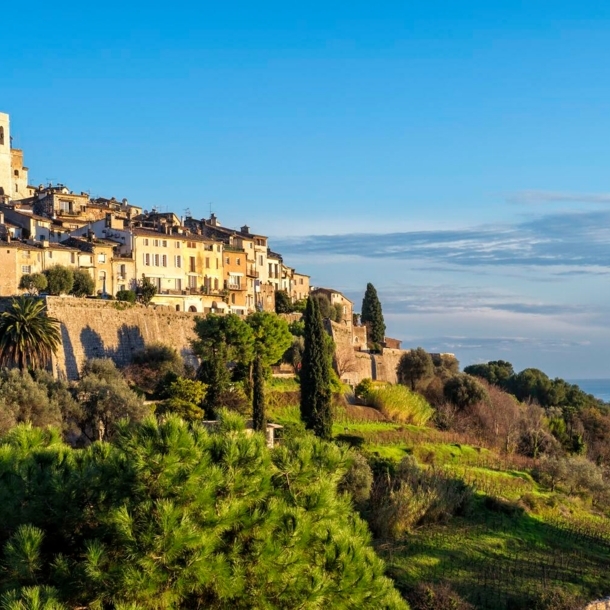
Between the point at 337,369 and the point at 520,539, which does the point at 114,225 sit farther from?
the point at 520,539

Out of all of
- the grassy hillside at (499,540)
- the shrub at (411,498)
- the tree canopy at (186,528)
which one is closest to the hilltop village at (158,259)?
the grassy hillside at (499,540)

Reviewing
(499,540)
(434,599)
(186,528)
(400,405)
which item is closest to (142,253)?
(400,405)

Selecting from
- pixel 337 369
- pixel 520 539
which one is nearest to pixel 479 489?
pixel 520 539

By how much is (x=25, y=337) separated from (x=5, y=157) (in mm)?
44033

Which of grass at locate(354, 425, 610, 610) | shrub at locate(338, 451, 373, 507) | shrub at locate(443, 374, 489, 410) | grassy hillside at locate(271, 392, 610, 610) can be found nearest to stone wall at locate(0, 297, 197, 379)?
grassy hillside at locate(271, 392, 610, 610)

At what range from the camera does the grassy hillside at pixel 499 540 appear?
26438mm

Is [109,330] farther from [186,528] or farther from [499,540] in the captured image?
[186,528]

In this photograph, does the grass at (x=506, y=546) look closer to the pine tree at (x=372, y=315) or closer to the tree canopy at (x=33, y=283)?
the tree canopy at (x=33, y=283)

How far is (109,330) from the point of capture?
2002 inches

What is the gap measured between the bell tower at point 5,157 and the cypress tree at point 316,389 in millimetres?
45858

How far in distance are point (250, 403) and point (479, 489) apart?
1243cm

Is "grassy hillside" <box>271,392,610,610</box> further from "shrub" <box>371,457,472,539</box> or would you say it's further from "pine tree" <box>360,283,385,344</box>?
"pine tree" <box>360,283,385,344</box>

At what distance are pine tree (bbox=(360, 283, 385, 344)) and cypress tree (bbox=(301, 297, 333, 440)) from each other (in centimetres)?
3158

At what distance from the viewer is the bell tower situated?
3214 inches
